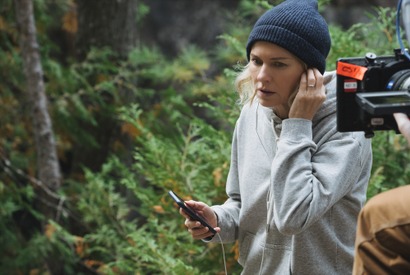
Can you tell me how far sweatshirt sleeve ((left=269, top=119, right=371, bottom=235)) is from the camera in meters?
2.22

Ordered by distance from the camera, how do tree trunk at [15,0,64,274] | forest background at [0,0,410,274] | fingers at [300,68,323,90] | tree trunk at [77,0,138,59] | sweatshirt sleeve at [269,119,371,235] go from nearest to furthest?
sweatshirt sleeve at [269,119,371,235], fingers at [300,68,323,90], forest background at [0,0,410,274], tree trunk at [15,0,64,274], tree trunk at [77,0,138,59]

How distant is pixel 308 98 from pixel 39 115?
3.89 meters

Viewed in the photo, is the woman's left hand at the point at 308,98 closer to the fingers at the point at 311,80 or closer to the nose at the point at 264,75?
the fingers at the point at 311,80

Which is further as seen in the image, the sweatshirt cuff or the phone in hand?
the phone in hand

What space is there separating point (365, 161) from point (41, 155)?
4006 millimetres

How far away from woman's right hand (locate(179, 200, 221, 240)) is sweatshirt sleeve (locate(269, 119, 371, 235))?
0.28 meters

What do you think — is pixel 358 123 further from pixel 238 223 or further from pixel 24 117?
pixel 24 117

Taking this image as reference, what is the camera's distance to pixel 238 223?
8.72ft

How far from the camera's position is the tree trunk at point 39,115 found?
5.71 m

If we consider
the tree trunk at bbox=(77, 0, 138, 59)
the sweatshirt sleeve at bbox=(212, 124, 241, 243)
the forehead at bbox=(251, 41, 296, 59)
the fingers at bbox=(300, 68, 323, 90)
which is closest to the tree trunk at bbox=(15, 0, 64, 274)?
the tree trunk at bbox=(77, 0, 138, 59)

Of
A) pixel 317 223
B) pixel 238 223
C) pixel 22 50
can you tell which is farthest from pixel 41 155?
pixel 317 223

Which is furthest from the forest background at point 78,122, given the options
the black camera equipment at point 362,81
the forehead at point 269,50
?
the black camera equipment at point 362,81

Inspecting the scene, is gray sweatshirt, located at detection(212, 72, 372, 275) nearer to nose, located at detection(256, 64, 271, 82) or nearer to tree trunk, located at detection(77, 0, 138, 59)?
nose, located at detection(256, 64, 271, 82)

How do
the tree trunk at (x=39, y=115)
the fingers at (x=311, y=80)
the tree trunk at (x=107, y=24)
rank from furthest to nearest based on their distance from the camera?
the tree trunk at (x=107, y=24) < the tree trunk at (x=39, y=115) < the fingers at (x=311, y=80)
